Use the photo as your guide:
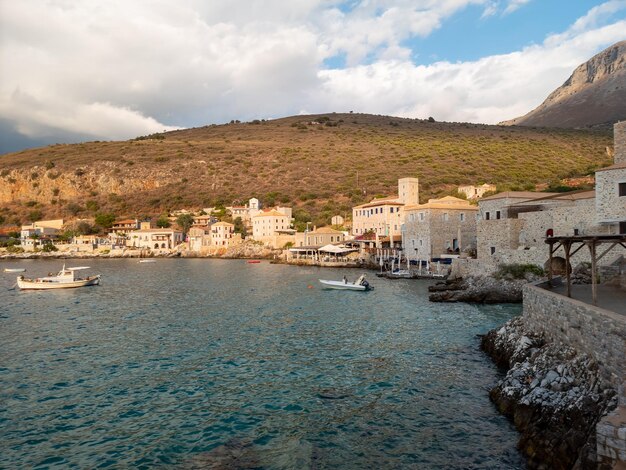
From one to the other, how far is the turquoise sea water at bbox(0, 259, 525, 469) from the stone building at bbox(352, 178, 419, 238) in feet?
114

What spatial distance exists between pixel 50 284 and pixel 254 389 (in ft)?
120

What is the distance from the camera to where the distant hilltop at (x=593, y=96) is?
137 meters

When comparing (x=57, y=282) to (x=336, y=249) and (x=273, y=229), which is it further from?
(x=273, y=229)

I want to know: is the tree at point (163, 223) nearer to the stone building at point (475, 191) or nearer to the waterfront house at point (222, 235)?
the waterfront house at point (222, 235)

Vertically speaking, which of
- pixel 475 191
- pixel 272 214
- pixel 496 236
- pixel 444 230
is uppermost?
pixel 475 191

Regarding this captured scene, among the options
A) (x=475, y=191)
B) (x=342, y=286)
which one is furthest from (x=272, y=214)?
(x=342, y=286)

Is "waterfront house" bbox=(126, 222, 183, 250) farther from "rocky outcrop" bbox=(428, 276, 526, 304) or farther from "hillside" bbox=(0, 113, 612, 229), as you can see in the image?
"rocky outcrop" bbox=(428, 276, 526, 304)

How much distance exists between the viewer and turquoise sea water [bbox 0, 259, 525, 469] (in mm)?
10789

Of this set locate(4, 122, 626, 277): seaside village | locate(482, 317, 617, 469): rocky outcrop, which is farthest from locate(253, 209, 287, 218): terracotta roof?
locate(482, 317, 617, 469): rocky outcrop

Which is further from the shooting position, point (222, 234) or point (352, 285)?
point (222, 234)

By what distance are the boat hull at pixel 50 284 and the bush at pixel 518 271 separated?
123ft

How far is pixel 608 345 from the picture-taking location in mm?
10477

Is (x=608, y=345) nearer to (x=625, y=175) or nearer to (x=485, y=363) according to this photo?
(x=485, y=363)

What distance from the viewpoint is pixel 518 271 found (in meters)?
32.9
